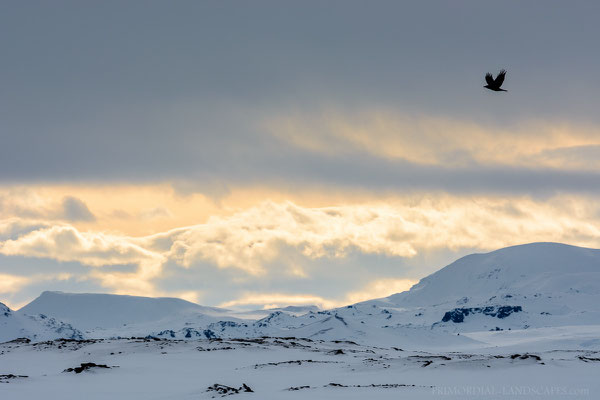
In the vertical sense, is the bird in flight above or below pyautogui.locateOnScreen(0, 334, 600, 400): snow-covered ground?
above

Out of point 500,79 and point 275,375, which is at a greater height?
point 500,79

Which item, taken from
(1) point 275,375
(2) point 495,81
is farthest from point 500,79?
(1) point 275,375

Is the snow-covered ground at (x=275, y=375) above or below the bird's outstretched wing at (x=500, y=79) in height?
below

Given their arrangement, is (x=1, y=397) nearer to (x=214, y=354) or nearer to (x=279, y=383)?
(x=279, y=383)

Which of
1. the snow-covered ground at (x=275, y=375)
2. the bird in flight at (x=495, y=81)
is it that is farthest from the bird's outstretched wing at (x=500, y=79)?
the snow-covered ground at (x=275, y=375)

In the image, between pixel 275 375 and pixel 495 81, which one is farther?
pixel 275 375

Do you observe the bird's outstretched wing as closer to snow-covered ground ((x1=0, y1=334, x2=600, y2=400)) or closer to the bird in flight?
the bird in flight

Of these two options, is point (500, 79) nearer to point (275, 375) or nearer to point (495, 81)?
point (495, 81)

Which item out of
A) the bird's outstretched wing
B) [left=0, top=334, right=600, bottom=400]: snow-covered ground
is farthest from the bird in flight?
[left=0, top=334, right=600, bottom=400]: snow-covered ground

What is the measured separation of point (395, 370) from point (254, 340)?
37.6 meters

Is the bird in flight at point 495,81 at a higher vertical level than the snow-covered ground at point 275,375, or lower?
higher

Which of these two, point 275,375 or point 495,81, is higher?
point 495,81

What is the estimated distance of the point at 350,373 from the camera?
196 ft

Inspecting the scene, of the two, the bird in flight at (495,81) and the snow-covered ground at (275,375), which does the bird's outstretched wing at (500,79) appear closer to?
the bird in flight at (495,81)
